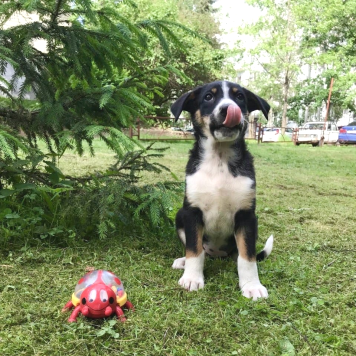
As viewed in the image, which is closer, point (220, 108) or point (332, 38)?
point (220, 108)

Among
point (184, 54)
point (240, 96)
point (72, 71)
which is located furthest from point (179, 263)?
point (184, 54)

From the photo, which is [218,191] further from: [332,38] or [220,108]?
[332,38]

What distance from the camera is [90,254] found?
3340mm

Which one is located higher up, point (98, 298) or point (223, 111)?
point (223, 111)

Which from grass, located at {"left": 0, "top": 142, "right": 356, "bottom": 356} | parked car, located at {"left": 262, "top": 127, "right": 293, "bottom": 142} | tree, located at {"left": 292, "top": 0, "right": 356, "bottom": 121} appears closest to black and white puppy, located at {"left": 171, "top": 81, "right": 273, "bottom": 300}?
grass, located at {"left": 0, "top": 142, "right": 356, "bottom": 356}

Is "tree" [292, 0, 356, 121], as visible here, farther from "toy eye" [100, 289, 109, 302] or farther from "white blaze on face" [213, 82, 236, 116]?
"toy eye" [100, 289, 109, 302]

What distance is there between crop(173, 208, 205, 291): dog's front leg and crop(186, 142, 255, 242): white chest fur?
0.07m

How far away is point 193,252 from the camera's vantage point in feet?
9.34

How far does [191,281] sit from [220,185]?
2.38 ft

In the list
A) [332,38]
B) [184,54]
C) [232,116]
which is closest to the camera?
[232,116]

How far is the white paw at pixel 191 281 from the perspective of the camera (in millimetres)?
2748

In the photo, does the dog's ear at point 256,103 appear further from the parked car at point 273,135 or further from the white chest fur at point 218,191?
the parked car at point 273,135

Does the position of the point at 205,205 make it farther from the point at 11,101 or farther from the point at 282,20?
the point at 282,20

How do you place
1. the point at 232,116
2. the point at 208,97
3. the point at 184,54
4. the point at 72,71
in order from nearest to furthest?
the point at 232,116 < the point at 208,97 < the point at 72,71 < the point at 184,54
